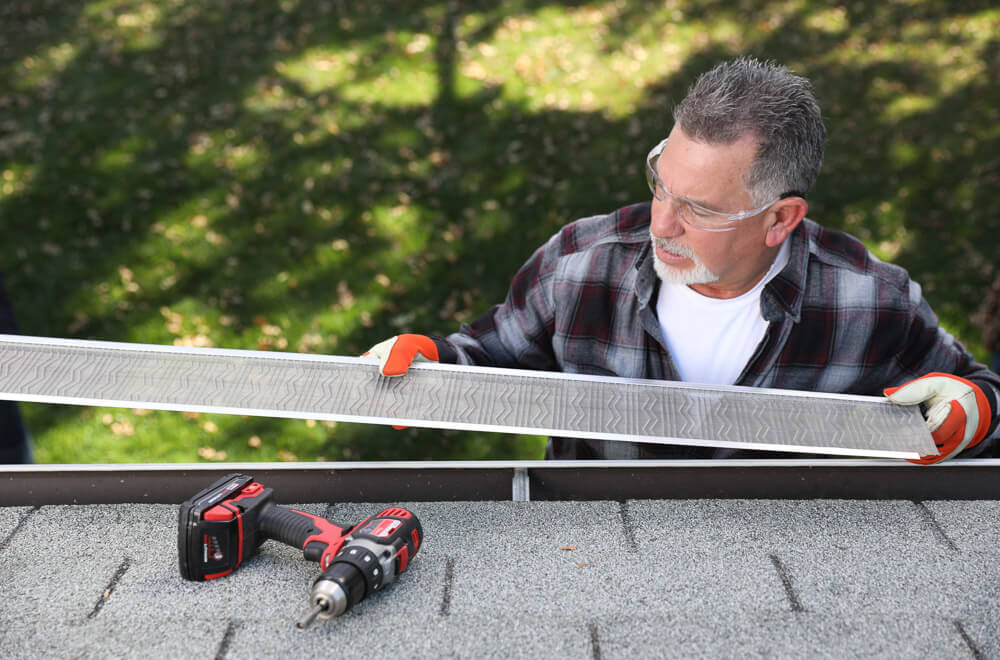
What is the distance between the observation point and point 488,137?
6.29 metres

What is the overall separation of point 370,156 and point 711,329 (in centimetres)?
426

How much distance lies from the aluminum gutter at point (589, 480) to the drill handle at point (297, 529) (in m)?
0.20

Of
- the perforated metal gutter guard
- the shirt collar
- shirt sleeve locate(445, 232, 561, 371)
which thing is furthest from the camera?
shirt sleeve locate(445, 232, 561, 371)

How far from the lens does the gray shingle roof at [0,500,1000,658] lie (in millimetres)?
1330

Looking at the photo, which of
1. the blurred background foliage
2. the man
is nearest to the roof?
the man

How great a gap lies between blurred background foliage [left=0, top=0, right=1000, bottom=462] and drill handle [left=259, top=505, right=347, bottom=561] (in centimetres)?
232

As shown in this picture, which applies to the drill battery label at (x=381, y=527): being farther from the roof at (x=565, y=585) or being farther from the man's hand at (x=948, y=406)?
the man's hand at (x=948, y=406)

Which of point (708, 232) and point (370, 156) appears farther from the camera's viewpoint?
point (370, 156)

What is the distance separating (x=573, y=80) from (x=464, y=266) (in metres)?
2.82

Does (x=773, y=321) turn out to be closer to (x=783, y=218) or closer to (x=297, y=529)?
(x=783, y=218)

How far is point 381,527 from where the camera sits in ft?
4.97

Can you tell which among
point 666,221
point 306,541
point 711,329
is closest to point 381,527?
point 306,541

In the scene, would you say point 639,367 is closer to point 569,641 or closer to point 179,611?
point 569,641

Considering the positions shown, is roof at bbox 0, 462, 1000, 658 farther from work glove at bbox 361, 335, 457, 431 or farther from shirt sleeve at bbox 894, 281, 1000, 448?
shirt sleeve at bbox 894, 281, 1000, 448
